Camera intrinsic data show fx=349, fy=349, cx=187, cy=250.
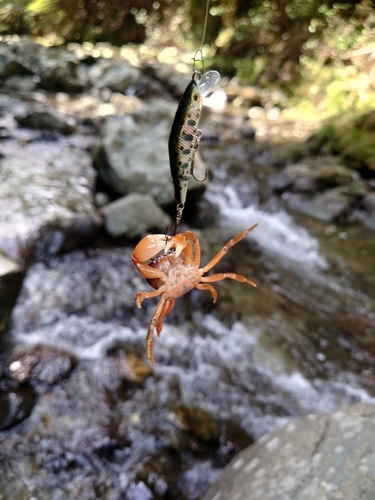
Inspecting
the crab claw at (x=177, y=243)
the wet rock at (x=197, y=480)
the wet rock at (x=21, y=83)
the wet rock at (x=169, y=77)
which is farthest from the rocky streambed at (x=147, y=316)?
the wet rock at (x=169, y=77)

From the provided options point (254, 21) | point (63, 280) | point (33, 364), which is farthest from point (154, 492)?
point (254, 21)

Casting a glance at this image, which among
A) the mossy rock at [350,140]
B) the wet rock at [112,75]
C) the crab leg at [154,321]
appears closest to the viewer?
the crab leg at [154,321]

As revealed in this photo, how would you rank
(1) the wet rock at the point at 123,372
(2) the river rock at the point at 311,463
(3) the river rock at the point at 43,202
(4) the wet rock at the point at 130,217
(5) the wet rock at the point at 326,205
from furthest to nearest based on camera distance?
(5) the wet rock at the point at 326,205
(4) the wet rock at the point at 130,217
(3) the river rock at the point at 43,202
(1) the wet rock at the point at 123,372
(2) the river rock at the point at 311,463

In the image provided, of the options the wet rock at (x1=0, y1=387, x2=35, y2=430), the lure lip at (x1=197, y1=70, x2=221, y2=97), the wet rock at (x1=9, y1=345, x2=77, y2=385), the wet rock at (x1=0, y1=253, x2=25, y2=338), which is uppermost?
the lure lip at (x1=197, y1=70, x2=221, y2=97)

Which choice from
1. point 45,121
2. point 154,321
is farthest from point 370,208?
point 154,321

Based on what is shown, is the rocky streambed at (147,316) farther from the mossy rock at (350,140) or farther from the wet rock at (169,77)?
the wet rock at (169,77)

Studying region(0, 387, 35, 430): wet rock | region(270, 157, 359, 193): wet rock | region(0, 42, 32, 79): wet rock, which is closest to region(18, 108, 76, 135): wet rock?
region(0, 42, 32, 79): wet rock

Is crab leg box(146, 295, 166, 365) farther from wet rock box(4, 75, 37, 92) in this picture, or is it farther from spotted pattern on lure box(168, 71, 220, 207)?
wet rock box(4, 75, 37, 92)

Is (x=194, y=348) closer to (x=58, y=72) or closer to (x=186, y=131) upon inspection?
(x=186, y=131)
